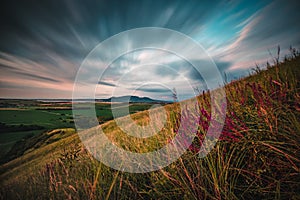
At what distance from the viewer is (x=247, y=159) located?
7.13 ft

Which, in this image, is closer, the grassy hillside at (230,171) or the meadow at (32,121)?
the grassy hillside at (230,171)

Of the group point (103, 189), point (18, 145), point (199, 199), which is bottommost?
point (18, 145)

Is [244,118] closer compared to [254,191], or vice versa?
[254,191]

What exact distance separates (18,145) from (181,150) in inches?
1800

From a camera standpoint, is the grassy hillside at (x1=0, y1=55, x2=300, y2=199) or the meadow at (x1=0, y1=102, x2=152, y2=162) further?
the meadow at (x1=0, y1=102, x2=152, y2=162)

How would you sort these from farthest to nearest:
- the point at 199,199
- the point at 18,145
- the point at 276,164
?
the point at 18,145
the point at 276,164
the point at 199,199

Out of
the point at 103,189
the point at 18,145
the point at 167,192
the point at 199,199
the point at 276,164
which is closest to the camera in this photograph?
the point at 199,199

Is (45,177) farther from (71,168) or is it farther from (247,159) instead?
(247,159)

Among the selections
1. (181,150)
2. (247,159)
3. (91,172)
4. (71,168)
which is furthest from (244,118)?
(71,168)

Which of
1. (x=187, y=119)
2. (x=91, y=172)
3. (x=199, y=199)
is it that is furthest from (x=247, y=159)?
(x=91, y=172)

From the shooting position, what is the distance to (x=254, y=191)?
1831 mm

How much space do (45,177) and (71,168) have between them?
53cm

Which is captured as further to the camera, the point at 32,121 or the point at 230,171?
the point at 32,121

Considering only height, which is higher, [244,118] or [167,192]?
[244,118]
